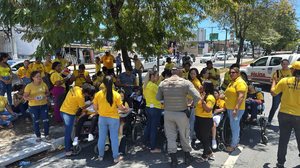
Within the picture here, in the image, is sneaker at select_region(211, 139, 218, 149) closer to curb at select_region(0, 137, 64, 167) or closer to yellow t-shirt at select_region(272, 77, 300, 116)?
yellow t-shirt at select_region(272, 77, 300, 116)

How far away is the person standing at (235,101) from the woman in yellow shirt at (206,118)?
0.52 m

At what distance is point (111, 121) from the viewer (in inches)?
200

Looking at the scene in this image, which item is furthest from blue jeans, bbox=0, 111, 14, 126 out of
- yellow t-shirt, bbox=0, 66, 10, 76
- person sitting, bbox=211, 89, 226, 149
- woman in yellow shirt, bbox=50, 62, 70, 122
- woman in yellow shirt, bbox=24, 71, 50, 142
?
person sitting, bbox=211, 89, 226, 149

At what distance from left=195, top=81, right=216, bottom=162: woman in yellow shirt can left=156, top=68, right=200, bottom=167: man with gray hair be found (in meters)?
0.42

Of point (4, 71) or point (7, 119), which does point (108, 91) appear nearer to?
point (7, 119)

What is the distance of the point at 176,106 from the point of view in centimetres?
474

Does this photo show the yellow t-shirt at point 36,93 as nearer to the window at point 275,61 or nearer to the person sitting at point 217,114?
the person sitting at point 217,114

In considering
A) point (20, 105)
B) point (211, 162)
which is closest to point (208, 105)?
point (211, 162)

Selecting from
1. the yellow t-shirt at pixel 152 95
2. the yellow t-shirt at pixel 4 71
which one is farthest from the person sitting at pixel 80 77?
the yellow t-shirt at pixel 152 95

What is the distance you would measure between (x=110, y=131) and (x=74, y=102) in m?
0.97

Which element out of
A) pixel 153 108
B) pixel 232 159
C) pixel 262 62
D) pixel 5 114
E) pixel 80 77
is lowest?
pixel 232 159

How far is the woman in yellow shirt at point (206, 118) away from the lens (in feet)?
16.7

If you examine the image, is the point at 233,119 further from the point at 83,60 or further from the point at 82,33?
the point at 83,60

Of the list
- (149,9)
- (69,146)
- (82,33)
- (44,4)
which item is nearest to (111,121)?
(69,146)
